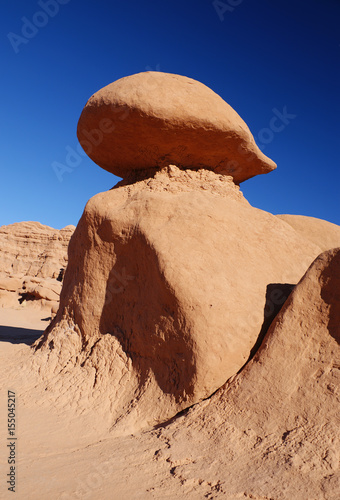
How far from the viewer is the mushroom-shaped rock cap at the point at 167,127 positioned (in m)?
4.22

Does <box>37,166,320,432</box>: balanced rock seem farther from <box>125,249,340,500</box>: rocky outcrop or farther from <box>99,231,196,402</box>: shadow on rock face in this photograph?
<box>125,249,340,500</box>: rocky outcrop

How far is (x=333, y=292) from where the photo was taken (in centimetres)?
264

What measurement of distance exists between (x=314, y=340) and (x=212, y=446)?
1064 mm

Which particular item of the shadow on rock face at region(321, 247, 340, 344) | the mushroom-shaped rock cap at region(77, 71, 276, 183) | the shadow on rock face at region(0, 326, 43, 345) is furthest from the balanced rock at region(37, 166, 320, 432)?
the shadow on rock face at region(0, 326, 43, 345)

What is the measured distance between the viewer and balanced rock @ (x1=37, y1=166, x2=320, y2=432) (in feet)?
9.79

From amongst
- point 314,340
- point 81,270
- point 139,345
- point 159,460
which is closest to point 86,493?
point 159,460

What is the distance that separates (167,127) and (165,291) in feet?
7.13

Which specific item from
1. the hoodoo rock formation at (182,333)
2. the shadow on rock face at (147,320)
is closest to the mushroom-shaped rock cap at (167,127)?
the hoodoo rock formation at (182,333)

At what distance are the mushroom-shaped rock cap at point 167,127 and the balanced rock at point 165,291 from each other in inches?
11.2

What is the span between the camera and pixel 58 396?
12.0 ft

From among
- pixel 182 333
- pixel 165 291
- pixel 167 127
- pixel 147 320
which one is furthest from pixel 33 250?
pixel 182 333

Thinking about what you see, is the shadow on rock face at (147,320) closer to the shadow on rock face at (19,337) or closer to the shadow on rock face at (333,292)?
the shadow on rock face at (333,292)

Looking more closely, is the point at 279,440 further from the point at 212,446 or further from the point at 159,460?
the point at 159,460

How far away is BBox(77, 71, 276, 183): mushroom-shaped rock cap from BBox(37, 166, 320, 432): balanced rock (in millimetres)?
284
